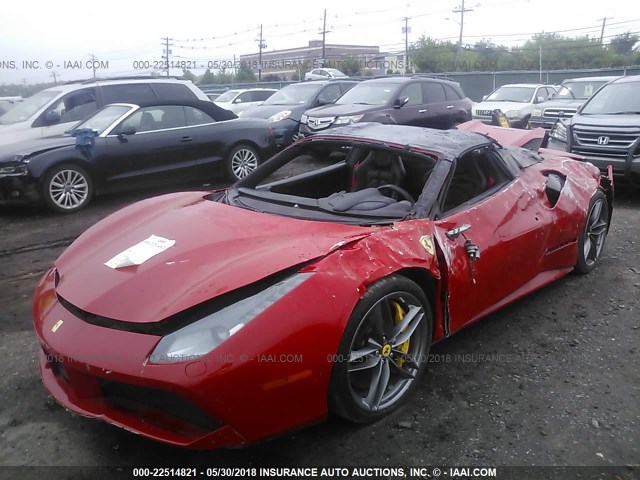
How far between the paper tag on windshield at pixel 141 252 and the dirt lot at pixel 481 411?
2.56 feet

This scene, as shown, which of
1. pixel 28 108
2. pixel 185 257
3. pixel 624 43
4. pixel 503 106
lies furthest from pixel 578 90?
pixel 624 43

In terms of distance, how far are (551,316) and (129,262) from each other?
9.37ft

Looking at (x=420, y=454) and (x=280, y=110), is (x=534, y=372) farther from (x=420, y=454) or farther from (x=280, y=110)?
(x=280, y=110)

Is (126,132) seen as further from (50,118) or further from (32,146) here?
(50,118)

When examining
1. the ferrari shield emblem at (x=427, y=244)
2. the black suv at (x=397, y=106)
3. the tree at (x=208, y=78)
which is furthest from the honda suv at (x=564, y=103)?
the tree at (x=208, y=78)

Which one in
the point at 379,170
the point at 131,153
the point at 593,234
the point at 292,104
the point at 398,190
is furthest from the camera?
the point at 292,104

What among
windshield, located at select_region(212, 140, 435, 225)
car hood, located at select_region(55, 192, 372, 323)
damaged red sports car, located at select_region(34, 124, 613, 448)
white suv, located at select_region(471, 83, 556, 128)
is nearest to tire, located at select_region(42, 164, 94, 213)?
windshield, located at select_region(212, 140, 435, 225)

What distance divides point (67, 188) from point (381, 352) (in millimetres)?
5833

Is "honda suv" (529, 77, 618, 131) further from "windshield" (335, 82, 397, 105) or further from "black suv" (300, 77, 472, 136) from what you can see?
"windshield" (335, 82, 397, 105)

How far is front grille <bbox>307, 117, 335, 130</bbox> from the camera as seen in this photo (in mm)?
10234

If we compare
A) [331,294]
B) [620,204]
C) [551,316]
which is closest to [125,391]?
[331,294]

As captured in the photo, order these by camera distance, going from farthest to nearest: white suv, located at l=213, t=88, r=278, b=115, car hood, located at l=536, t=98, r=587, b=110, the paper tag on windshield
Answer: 1. white suv, located at l=213, t=88, r=278, b=115
2. car hood, located at l=536, t=98, r=587, b=110
3. the paper tag on windshield

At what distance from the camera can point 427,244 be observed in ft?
9.63

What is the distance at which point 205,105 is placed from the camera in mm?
8695
